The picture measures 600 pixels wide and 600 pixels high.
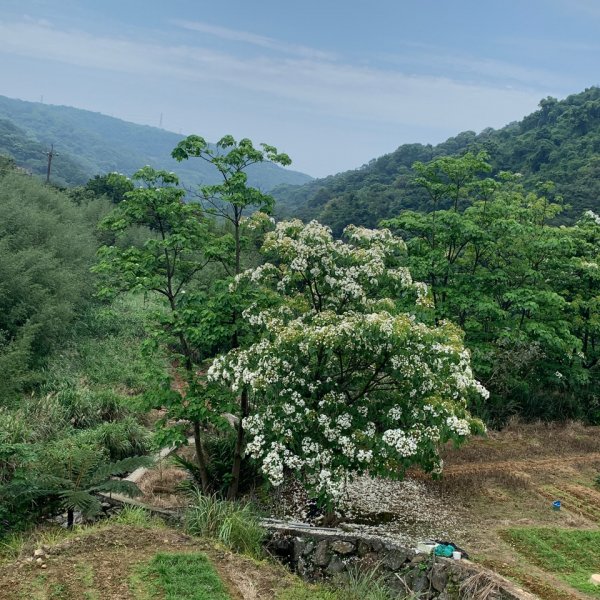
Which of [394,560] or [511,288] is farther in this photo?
[511,288]

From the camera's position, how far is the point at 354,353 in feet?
24.6

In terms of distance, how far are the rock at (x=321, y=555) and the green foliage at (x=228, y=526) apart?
2.76ft

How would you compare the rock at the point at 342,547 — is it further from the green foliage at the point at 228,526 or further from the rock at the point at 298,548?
the green foliage at the point at 228,526

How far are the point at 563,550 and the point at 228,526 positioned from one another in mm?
5420

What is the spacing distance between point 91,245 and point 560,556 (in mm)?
22564

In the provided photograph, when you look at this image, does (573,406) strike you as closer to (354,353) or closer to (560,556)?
Answer: (560,556)

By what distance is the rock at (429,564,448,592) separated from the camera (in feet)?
23.6

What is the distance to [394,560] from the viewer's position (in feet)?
25.2

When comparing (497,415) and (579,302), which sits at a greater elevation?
(579,302)

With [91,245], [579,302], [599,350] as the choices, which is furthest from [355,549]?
[91,245]

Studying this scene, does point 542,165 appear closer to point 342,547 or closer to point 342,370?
point 342,370

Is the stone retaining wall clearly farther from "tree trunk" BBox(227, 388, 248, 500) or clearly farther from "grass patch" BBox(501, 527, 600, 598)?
"grass patch" BBox(501, 527, 600, 598)

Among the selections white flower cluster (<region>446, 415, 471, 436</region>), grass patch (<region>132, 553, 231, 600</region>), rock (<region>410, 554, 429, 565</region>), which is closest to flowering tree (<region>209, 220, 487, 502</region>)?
white flower cluster (<region>446, 415, 471, 436</region>)

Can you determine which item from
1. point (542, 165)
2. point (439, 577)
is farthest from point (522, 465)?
point (542, 165)
